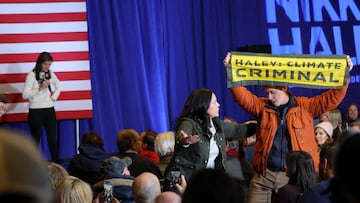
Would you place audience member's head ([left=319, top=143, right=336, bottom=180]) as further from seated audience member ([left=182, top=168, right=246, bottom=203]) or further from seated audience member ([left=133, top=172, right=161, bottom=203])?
seated audience member ([left=182, top=168, right=246, bottom=203])

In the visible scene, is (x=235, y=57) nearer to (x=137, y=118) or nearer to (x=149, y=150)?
(x=149, y=150)

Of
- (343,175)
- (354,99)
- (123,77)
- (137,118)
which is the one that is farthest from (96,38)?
(343,175)

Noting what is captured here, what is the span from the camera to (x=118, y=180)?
4.10 m

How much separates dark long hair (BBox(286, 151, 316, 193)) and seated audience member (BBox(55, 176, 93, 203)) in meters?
1.37

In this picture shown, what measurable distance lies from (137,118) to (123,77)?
0.64 metres

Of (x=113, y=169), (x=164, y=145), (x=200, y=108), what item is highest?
(x=200, y=108)

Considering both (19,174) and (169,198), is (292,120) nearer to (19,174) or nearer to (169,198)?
(169,198)

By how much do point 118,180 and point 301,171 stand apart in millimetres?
1127

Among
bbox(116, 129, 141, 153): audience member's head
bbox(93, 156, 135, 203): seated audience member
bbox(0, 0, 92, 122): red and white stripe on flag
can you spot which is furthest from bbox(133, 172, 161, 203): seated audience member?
bbox(0, 0, 92, 122): red and white stripe on flag

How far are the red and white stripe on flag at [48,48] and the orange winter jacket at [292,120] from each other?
4.42 meters

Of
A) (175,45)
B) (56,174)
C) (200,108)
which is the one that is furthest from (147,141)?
(175,45)

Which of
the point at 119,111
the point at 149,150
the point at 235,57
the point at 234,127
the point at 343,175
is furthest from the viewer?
the point at 119,111

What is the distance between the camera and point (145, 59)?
10.0m

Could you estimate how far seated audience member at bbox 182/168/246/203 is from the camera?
4.97ft
